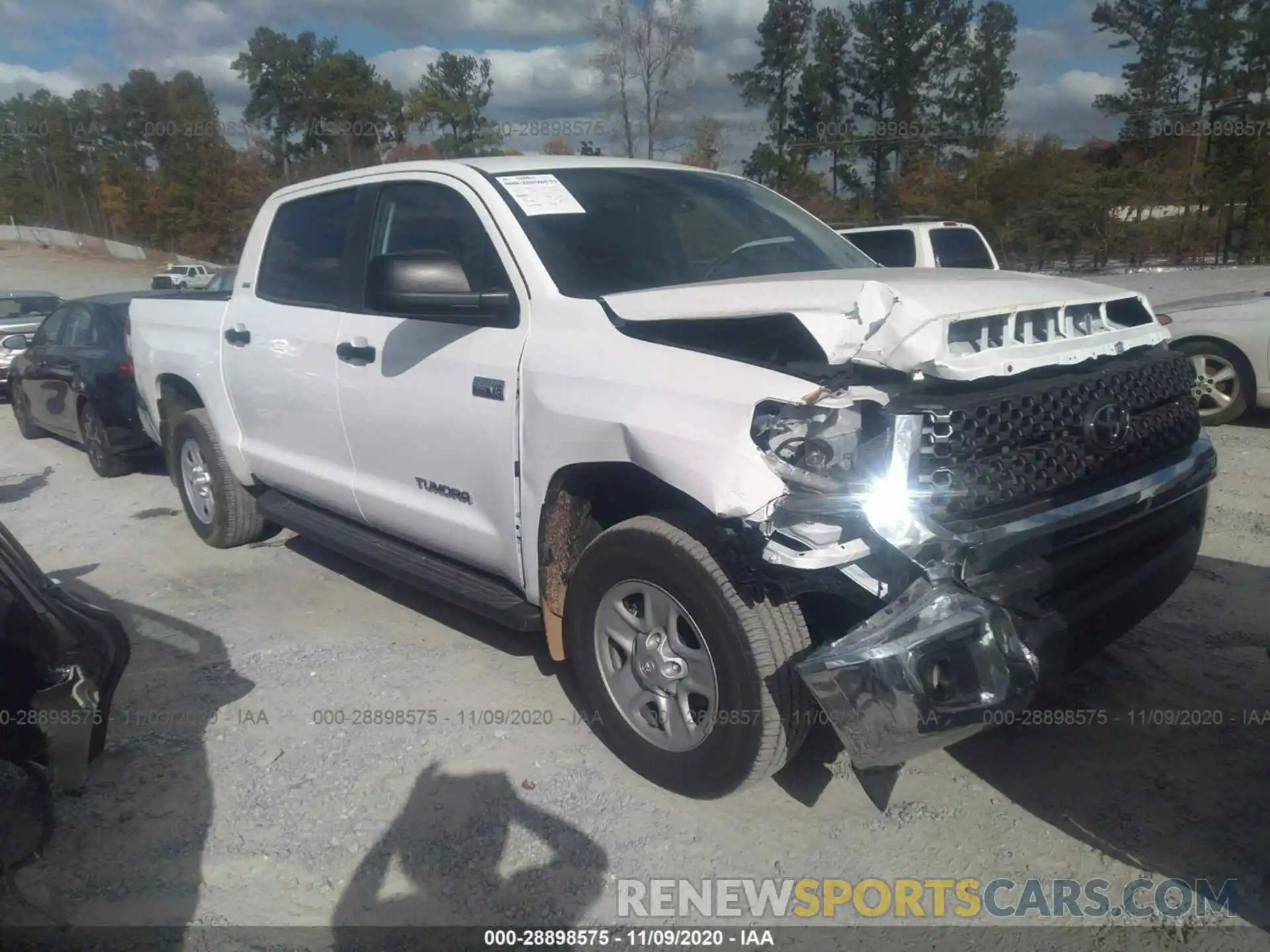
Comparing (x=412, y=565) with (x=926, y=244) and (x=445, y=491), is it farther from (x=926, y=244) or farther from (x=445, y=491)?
(x=926, y=244)

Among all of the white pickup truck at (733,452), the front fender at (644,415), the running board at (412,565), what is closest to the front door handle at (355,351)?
the white pickup truck at (733,452)

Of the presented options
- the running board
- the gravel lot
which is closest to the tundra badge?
the running board

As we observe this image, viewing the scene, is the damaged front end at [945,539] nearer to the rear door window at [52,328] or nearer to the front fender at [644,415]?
the front fender at [644,415]

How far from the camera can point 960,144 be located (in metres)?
35.8

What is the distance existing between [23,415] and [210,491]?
6.03m

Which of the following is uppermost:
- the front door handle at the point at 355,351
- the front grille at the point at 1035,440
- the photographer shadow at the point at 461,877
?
the front door handle at the point at 355,351

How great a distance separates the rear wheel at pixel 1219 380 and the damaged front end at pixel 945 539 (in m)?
5.73

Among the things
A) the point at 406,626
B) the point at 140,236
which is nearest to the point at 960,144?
the point at 406,626

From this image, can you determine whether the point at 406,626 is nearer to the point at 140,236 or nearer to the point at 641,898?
the point at 641,898

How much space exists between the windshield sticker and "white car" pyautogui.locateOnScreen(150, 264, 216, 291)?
104ft

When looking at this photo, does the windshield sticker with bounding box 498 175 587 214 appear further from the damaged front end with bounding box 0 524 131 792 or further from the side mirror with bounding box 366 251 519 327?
the damaged front end with bounding box 0 524 131 792

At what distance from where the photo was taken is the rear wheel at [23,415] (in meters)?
10.0

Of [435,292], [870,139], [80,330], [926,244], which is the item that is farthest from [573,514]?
[870,139]

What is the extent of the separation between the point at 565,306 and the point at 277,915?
6.72ft
